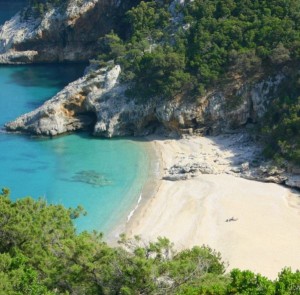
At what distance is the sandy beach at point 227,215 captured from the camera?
27767 millimetres

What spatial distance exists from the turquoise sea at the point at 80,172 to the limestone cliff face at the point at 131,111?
1419 mm

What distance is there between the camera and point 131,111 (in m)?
44.0

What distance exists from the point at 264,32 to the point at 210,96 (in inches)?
257

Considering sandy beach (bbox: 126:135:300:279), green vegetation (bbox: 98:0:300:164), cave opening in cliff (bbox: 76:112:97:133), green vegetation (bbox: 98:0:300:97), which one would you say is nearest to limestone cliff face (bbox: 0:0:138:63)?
green vegetation (bbox: 98:0:300:97)

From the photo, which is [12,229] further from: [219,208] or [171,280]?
[219,208]

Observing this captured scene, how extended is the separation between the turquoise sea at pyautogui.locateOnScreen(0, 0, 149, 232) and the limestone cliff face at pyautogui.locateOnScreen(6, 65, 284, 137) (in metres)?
1.42

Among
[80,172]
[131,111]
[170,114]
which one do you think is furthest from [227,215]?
[131,111]

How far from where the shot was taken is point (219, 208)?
107ft

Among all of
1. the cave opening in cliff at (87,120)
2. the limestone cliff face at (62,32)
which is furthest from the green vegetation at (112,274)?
the limestone cliff face at (62,32)

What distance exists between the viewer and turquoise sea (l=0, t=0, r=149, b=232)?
33.8m

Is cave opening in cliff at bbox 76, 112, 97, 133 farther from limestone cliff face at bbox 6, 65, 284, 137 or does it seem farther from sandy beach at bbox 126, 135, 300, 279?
sandy beach at bbox 126, 135, 300, 279

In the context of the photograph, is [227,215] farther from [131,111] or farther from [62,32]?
[62,32]

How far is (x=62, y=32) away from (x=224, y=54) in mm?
28385

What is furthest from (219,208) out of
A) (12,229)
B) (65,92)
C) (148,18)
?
(148,18)
